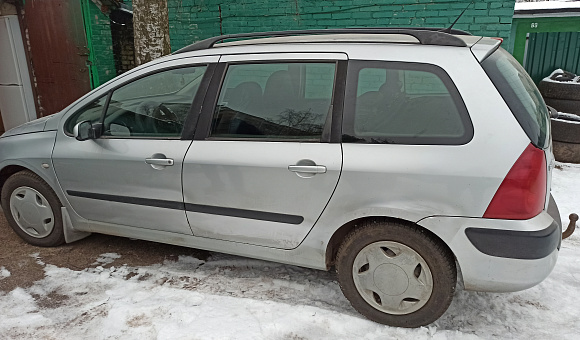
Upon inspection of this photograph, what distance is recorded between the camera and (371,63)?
8.02 feet

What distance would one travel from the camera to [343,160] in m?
2.40

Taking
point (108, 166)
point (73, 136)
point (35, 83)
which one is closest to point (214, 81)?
point (108, 166)

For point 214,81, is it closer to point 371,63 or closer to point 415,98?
point 371,63

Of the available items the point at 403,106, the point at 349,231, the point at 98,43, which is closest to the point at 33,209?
the point at 349,231

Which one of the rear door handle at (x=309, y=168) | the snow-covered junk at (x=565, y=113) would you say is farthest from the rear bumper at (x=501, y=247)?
the snow-covered junk at (x=565, y=113)

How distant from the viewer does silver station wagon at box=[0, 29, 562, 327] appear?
7.21 feet

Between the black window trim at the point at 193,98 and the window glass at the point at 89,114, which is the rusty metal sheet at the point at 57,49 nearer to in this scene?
the window glass at the point at 89,114

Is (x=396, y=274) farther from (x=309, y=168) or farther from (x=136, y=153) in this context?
(x=136, y=153)

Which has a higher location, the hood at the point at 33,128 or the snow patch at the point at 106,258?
the hood at the point at 33,128

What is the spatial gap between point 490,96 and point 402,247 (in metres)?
0.92

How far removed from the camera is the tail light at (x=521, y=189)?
2.11m

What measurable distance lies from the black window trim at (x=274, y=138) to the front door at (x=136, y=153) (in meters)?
0.13

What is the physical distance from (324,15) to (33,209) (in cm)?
450

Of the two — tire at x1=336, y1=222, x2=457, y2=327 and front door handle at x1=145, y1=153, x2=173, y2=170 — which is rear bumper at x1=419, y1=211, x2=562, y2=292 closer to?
tire at x1=336, y1=222, x2=457, y2=327
